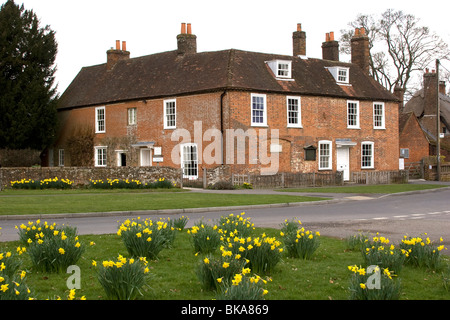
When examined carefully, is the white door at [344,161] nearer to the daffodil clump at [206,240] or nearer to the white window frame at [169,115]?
the white window frame at [169,115]

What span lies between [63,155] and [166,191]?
18.7 metres

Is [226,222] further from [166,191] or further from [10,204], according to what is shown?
[166,191]

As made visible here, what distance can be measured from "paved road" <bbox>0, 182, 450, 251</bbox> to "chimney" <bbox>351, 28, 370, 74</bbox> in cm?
2085

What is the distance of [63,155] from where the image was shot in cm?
4384

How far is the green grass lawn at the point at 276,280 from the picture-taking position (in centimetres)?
736

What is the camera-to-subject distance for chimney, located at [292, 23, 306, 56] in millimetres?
40625

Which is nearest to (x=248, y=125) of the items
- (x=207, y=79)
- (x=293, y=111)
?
(x=293, y=111)

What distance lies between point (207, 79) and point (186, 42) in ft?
15.8

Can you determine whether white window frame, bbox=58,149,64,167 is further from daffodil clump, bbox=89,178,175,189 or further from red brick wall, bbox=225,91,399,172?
red brick wall, bbox=225,91,399,172

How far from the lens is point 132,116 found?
127 ft

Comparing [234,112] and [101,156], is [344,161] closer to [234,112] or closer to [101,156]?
[234,112]

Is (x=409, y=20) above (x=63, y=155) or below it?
above

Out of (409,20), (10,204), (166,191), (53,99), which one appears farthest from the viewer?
(409,20)
